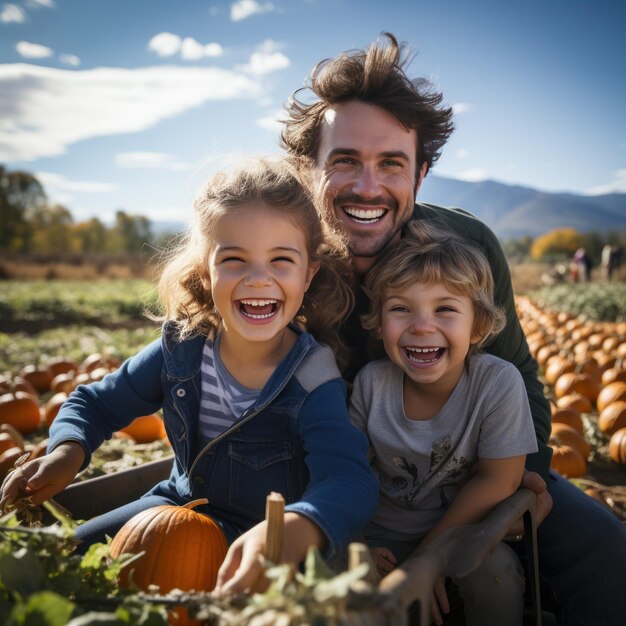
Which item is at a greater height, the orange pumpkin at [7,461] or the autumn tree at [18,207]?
the autumn tree at [18,207]

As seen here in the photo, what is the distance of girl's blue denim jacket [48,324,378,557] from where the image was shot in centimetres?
208

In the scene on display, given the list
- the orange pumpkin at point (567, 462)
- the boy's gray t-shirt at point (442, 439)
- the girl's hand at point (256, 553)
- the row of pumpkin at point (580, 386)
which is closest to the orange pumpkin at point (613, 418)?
the row of pumpkin at point (580, 386)

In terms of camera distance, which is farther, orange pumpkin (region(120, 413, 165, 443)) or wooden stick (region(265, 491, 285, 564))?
orange pumpkin (region(120, 413, 165, 443))

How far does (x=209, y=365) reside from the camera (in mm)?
2604

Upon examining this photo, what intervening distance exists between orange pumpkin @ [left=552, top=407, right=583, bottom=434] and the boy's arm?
2863mm

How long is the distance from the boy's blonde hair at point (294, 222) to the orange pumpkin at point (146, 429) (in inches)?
81.1

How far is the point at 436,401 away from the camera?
2594 millimetres

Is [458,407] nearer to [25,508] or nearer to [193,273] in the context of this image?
[193,273]

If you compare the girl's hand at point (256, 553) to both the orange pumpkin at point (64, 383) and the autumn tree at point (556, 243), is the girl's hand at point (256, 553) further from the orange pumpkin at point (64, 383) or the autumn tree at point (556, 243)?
the autumn tree at point (556, 243)

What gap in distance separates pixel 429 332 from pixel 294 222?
71 centimetres

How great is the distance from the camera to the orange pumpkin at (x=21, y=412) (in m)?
4.93

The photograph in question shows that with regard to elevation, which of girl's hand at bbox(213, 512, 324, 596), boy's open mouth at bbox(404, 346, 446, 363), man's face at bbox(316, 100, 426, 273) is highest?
man's face at bbox(316, 100, 426, 273)

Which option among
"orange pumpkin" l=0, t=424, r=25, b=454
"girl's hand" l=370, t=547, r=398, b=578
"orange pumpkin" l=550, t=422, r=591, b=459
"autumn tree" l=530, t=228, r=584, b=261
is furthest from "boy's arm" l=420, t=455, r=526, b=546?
"autumn tree" l=530, t=228, r=584, b=261

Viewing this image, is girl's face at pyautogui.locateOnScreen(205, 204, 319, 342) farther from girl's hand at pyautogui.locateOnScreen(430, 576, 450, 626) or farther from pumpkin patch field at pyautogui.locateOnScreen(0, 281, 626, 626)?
girl's hand at pyautogui.locateOnScreen(430, 576, 450, 626)
